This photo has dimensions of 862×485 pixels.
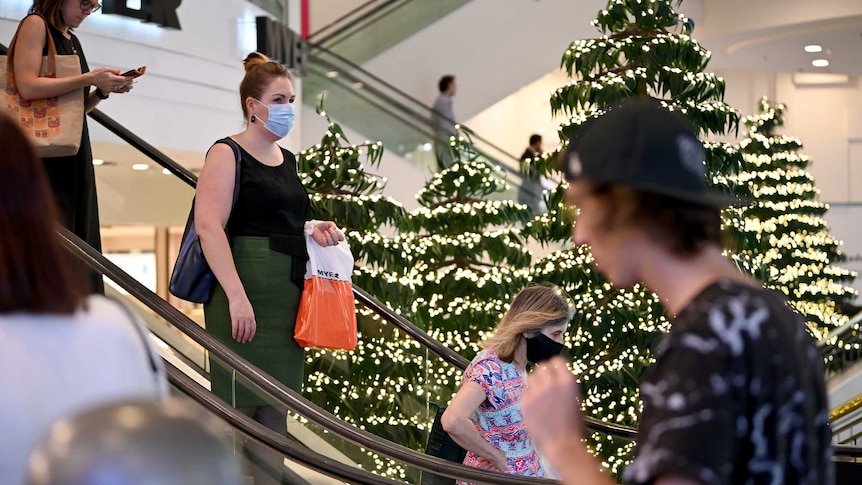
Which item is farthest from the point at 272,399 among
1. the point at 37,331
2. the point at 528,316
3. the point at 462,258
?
the point at 462,258

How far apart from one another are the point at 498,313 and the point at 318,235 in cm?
387

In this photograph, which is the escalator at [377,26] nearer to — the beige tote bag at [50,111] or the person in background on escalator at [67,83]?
the person in background on escalator at [67,83]

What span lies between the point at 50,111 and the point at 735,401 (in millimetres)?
3573

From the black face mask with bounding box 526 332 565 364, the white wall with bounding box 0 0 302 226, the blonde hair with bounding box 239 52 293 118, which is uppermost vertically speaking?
the white wall with bounding box 0 0 302 226

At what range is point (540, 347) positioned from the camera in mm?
4195

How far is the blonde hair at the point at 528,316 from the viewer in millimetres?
4133

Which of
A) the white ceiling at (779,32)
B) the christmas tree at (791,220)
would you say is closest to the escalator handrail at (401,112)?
the white ceiling at (779,32)

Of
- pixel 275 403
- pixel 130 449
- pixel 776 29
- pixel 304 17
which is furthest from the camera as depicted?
pixel 304 17

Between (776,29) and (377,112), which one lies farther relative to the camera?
(776,29)

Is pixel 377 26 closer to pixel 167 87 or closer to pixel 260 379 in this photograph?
pixel 167 87

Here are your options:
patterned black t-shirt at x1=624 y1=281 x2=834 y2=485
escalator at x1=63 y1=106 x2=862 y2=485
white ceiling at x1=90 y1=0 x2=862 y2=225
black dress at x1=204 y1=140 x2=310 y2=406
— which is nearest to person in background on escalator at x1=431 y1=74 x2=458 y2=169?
white ceiling at x1=90 y1=0 x2=862 y2=225

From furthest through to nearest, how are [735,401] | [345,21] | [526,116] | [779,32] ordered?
[526,116] < [779,32] < [345,21] < [735,401]

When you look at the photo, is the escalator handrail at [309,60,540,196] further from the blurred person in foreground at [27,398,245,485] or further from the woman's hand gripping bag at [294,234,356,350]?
the blurred person in foreground at [27,398,245,485]

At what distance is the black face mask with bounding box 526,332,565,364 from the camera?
165 inches
